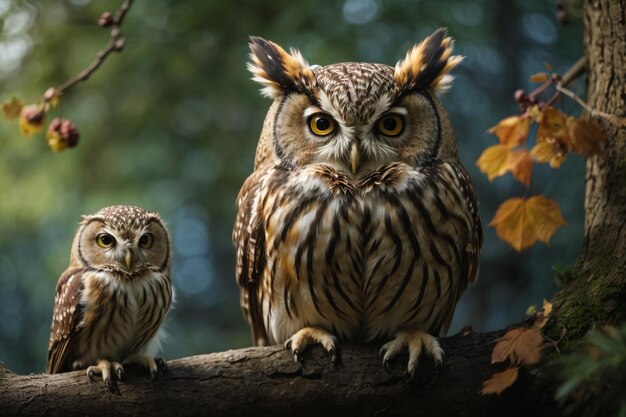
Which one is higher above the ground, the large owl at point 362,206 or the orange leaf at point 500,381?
the large owl at point 362,206

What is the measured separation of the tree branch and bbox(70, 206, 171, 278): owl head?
0.54 m

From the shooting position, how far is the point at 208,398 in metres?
2.80

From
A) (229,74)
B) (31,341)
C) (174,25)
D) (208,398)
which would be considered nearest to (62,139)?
(208,398)

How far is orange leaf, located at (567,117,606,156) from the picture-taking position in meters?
2.94

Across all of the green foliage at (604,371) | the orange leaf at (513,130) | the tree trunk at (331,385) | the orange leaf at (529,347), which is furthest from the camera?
the orange leaf at (513,130)

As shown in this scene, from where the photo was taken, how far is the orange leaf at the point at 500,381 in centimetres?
262

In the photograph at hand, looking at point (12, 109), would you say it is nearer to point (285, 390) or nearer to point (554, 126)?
point (285, 390)

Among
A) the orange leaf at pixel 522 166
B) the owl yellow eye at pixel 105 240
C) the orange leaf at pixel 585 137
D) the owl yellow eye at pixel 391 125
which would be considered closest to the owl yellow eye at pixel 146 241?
the owl yellow eye at pixel 105 240

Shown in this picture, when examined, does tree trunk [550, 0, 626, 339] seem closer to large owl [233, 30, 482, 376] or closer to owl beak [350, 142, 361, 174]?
large owl [233, 30, 482, 376]

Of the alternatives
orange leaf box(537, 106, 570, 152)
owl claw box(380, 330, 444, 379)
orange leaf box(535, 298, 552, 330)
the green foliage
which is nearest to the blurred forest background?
orange leaf box(537, 106, 570, 152)

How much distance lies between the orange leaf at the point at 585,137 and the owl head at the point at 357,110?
1.54 ft

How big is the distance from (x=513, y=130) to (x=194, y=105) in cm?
426

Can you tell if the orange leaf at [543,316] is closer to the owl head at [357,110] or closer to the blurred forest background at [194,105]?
the owl head at [357,110]

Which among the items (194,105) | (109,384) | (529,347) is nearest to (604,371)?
(529,347)
